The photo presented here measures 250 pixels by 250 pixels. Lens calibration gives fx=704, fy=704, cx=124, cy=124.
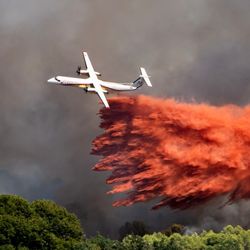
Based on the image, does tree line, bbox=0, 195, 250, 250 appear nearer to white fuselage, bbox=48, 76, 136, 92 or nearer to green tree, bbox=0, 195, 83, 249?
green tree, bbox=0, 195, 83, 249

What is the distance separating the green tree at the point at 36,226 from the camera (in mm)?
112550

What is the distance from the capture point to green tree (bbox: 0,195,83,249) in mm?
112550

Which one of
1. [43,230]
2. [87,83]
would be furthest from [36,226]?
[87,83]

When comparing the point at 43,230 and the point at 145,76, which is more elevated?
the point at 145,76

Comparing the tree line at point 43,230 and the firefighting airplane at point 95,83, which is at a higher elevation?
the firefighting airplane at point 95,83

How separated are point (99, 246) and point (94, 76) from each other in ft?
121

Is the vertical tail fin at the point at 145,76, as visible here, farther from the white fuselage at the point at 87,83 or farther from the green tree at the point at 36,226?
the green tree at the point at 36,226

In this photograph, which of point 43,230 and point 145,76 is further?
point 145,76

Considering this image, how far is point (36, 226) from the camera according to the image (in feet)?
374

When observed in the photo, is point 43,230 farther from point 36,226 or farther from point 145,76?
point 145,76

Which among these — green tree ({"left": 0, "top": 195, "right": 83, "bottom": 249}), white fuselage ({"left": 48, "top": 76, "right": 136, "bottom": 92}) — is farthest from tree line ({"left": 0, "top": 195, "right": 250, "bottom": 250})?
white fuselage ({"left": 48, "top": 76, "right": 136, "bottom": 92})

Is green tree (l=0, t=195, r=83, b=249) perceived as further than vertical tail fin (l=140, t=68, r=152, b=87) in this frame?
No

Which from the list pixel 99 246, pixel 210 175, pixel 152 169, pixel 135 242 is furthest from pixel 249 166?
pixel 99 246

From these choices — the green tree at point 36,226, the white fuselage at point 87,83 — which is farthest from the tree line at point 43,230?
the white fuselage at point 87,83
